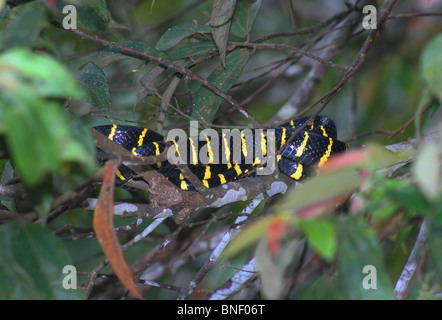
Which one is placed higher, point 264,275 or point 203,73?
point 203,73

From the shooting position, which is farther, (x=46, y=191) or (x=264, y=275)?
(x=46, y=191)

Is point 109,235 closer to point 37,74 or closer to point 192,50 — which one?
point 37,74

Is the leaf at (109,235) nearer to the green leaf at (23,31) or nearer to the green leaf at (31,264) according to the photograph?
the green leaf at (31,264)

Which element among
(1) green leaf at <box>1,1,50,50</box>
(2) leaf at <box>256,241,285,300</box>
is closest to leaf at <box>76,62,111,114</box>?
(1) green leaf at <box>1,1,50,50</box>

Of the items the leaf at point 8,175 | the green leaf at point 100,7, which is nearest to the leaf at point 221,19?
the green leaf at point 100,7

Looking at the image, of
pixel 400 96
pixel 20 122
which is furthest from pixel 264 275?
pixel 400 96
